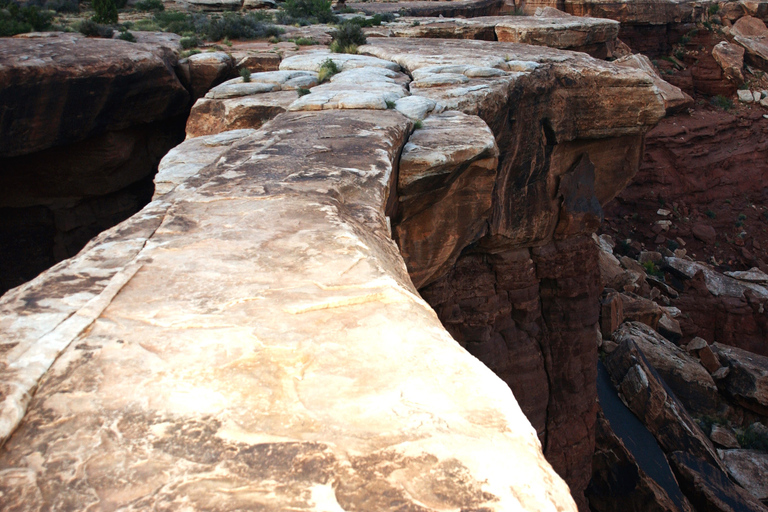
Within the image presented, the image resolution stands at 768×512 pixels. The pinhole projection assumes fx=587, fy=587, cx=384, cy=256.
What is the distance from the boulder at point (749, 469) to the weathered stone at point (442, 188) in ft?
21.9

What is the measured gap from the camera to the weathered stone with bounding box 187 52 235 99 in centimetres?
688

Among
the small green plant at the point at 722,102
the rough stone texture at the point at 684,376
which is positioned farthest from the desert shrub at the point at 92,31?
the small green plant at the point at 722,102

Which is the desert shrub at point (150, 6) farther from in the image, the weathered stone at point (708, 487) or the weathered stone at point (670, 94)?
the weathered stone at point (670, 94)

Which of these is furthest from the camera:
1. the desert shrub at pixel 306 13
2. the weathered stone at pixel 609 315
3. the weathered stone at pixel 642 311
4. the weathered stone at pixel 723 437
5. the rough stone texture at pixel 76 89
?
the weathered stone at pixel 642 311

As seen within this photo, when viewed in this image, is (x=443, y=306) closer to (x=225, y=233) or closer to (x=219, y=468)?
(x=225, y=233)

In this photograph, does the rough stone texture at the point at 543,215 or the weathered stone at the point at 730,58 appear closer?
the rough stone texture at the point at 543,215

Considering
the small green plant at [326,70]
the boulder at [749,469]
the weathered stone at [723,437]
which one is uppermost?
the small green plant at [326,70]

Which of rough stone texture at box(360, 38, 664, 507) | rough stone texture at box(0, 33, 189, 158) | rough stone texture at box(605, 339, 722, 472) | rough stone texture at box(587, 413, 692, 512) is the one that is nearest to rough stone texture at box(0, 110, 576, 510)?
rough stone texture at box(360, 38, 664, 507)

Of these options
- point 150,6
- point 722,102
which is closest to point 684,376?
point 722,102

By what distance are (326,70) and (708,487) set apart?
25.2 ft

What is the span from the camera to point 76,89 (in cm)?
573

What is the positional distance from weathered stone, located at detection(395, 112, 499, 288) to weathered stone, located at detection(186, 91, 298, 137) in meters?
1.28

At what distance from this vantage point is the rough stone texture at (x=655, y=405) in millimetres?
9125

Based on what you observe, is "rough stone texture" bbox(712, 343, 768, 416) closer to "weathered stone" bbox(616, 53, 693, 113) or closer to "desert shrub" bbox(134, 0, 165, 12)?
"weathered stone" bbox(616, 53, 693, 113)
